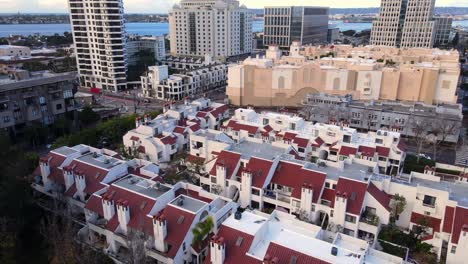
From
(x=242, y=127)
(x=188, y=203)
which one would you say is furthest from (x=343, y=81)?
(x=188, y=203)

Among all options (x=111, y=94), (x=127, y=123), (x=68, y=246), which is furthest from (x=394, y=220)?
(x=111, y=94)

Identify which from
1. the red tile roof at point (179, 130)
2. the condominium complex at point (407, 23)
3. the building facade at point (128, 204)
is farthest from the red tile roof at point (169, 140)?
the condominium complex at point (407, 23)

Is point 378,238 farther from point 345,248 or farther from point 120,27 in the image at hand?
point 120,27

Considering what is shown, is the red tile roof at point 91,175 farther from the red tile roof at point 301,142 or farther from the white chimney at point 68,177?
the red tile roof at point 301,142

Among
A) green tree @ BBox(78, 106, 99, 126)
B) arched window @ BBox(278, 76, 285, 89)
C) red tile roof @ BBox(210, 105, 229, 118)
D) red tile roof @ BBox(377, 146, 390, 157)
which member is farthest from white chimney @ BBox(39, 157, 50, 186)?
arched window @ BBox(278, 76, 285, 89)

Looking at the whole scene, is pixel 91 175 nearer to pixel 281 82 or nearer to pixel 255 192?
pixel 255 192

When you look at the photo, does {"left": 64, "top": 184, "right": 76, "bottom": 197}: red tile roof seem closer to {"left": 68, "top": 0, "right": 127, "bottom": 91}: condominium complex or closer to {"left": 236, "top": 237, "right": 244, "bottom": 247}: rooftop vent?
{"left": 236, "top": 237, "right": 244, "bottom": 247}: rooftop vent

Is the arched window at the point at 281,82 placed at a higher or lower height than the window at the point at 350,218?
higher
